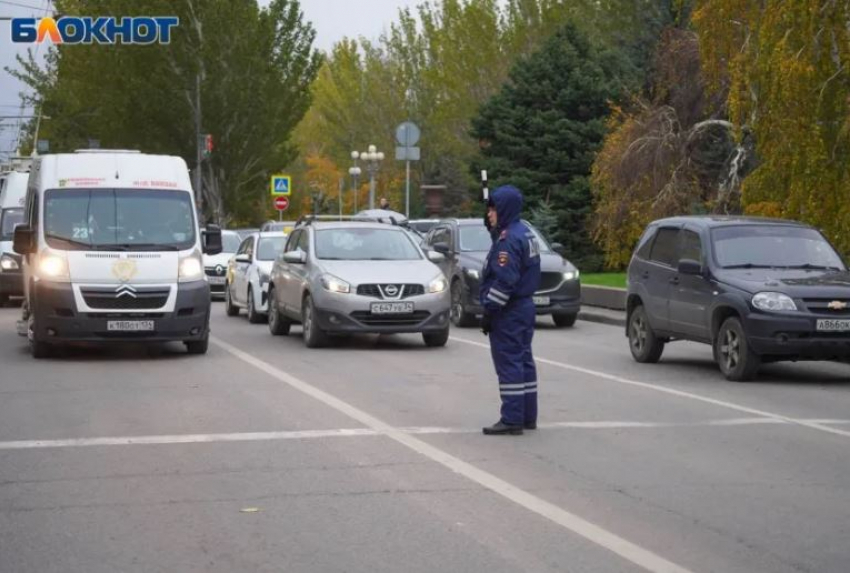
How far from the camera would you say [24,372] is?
1686cm

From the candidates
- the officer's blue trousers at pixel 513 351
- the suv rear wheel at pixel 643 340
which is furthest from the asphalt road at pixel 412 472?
the suv rear wheel at pixel 643 340

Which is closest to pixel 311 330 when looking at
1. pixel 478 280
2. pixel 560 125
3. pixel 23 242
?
pixel 23 242

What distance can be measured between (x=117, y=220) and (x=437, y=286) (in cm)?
413

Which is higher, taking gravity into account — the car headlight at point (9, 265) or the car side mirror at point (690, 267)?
the car side mirror at point (690, 267)

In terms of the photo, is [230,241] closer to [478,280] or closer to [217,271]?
[217,271]

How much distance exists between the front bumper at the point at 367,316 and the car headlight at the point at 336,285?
0.20 feet

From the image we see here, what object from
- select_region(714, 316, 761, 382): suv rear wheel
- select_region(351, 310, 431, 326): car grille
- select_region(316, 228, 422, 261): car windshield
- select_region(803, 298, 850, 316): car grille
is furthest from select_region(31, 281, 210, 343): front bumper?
select_region(803, 298, 850, 316): car grille

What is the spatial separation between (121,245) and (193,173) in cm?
4443

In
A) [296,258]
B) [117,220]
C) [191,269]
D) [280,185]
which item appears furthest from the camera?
[280,185]

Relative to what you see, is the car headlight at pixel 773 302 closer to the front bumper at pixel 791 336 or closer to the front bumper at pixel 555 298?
the front bumper at pixel 791 336

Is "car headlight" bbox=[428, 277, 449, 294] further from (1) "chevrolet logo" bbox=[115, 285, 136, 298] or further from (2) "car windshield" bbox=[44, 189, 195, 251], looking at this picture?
(1) "chevrolet logo" bbox=[115, 285, 136, 298]

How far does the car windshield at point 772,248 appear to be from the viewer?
1695 cm

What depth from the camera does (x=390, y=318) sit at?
19.8 meters

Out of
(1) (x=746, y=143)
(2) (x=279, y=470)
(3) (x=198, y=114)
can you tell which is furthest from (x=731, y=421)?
(3) (x=198, y=114)
